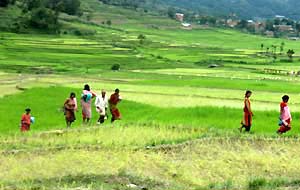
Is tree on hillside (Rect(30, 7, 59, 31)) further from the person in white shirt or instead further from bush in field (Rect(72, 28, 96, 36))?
the person in white shirt

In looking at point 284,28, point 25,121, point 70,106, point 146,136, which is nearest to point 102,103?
point 70,106

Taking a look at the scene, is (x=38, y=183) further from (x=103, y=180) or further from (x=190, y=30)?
(x=190, y=30)

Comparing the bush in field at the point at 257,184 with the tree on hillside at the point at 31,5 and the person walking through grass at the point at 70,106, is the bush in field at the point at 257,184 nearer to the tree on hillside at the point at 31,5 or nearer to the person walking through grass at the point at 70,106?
the person walking through grass at the point at 70,106

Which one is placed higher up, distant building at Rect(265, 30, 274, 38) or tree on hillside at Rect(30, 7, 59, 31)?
distant building at Rect(265, 30, 274, 38)

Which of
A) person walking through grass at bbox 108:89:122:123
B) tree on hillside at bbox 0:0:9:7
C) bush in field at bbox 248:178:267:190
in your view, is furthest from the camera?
tree on hillside at bbox 0:0:9:7

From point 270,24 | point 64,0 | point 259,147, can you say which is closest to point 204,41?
point 64,0

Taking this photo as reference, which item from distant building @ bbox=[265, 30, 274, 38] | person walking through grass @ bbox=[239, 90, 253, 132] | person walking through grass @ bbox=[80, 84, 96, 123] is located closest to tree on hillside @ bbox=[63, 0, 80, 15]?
distant building @ bbox=[265, 30, 274, 38]

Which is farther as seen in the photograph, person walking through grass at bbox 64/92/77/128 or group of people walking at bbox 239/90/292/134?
person walking through grass at bbox 64/92/77/128

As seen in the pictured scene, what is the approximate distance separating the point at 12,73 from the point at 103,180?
26.6m

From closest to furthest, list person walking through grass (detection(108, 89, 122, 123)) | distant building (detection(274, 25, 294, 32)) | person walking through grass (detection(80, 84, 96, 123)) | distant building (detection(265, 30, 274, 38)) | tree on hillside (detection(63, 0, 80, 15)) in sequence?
1. person walking through grass (detection(80, 84, 96, 123))
2. person walking through grass (detection(108, 89, 122, 123))
3. tree on hillside (detection(63, 0, 80, 15))
4. distant building (detection(265, 30, 274, 38))
5. distant building (detection(274, 25, 294, 32))

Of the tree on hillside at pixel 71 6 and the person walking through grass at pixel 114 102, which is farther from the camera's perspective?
the tree on hillside at pixel 71 6

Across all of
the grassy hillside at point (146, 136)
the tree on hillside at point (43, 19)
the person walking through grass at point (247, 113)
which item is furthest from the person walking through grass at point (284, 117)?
the tree on hillside at point (43, 19)

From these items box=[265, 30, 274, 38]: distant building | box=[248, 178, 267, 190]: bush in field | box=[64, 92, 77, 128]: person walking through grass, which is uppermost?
box=[265, 30, 274, 38]: distant building

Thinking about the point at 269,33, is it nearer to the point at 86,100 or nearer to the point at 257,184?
the point at 86,100
